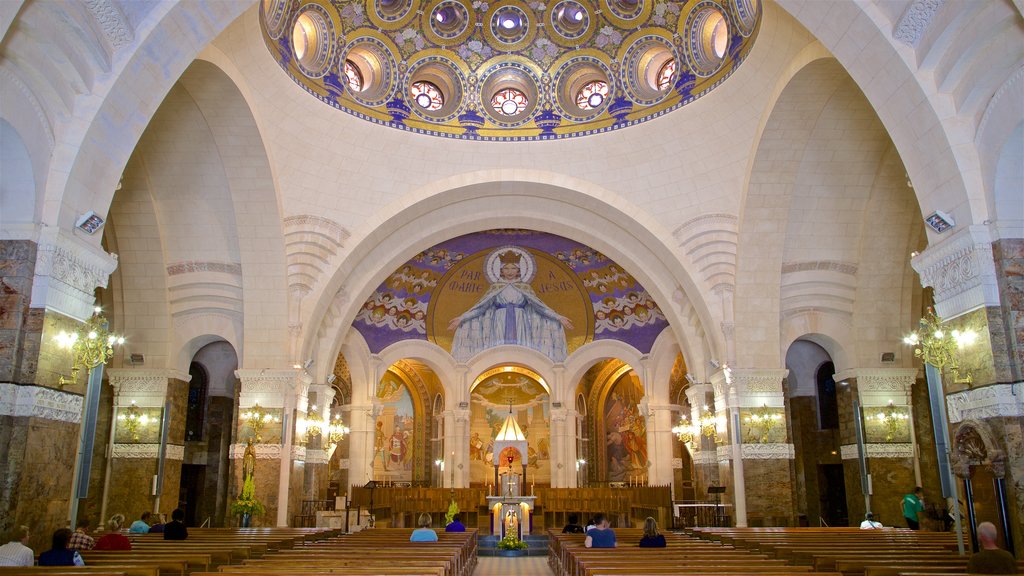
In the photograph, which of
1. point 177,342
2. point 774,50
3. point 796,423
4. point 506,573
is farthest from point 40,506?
point 796,423

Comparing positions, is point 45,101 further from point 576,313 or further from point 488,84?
point 576,313

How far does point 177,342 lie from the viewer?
1606cm

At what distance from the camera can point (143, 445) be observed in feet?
50.1

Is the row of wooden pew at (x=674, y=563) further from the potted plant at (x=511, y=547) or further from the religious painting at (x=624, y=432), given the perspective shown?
the religious painting at (x=624, y=432)

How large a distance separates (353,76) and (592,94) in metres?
5.43

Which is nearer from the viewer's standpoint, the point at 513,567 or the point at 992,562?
the point at 992,562

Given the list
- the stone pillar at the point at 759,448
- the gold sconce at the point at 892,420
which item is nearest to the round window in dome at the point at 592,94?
the stone pillar at the point at 759,448

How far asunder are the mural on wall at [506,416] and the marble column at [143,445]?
1390 centimetres

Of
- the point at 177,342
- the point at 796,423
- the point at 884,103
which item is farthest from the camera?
the point at 796,423

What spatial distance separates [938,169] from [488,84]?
11.3 metres

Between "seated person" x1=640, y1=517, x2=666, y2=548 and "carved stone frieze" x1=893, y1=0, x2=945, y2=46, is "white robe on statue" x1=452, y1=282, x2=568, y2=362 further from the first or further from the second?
"carved stone frieze" x1=893, y1=0, x2=945, y2=46

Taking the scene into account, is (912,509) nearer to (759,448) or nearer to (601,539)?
(759,448)

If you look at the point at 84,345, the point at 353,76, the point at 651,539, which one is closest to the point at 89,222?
the point at 84,345

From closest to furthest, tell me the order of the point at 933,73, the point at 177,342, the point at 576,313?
1. the point at 933,73
2. the point at 177,342
3. the point at 576,313
